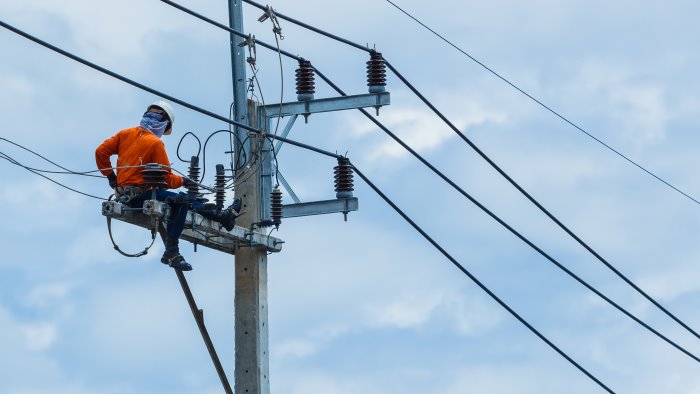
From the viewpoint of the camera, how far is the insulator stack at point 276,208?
16391 millimetres

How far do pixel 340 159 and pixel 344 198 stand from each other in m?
0.42

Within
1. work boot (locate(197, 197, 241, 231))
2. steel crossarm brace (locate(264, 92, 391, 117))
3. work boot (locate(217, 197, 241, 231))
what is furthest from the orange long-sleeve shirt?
steel crossarm brace (locate(264, 92, 391, 117))

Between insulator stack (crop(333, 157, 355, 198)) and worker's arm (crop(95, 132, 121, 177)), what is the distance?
2168 mm

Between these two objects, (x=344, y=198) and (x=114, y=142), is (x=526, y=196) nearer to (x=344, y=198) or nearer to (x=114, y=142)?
(x=344, y=198)

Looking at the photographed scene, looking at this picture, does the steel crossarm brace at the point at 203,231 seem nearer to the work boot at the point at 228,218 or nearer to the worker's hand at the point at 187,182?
the work boot at the point at 228,218

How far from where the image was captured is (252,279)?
16.1 meters

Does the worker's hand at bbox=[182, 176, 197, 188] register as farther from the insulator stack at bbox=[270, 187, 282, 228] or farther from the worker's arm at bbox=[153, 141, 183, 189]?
the insulator stack at bbox=[270, 187, 282, 228]

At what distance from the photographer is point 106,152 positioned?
15758mm

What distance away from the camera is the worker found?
604 inches

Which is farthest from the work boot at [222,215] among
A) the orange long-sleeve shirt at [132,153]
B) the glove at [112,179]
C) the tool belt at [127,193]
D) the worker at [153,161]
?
the glove at [112,179]

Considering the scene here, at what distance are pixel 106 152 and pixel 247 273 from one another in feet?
5.45

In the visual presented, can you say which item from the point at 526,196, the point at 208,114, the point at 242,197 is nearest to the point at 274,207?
the point at 242,197

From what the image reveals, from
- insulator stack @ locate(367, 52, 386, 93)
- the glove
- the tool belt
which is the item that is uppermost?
insulator stack @ locate(367, 52, 386, 93)

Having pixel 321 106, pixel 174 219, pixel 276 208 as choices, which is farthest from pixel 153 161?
pixel 321 106
